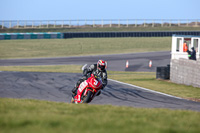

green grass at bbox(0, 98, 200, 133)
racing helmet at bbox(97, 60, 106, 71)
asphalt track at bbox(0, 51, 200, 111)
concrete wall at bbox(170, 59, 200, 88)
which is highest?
racing helmet at bbox(97, 60, 106, 71)

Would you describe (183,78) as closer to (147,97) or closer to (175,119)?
(147,97)

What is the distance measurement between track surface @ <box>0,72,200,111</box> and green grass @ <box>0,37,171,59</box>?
931 inches

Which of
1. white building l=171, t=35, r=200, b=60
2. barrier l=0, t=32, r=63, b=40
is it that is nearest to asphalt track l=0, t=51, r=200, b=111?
white building l=171, t=35, r=200, b=60

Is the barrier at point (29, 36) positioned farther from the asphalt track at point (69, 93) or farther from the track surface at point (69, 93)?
the track surface at point (69, 93)

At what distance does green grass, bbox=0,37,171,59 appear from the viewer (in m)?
44.4

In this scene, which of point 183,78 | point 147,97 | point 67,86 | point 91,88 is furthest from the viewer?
point 183,78

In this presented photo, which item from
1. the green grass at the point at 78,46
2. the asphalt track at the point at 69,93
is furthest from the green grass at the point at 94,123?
the green grass at the point at 78,46

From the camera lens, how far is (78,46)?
49.3m

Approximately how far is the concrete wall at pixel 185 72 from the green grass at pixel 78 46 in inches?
991

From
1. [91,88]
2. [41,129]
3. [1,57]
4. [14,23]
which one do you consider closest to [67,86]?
[91,88]

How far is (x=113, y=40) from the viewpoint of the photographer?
2158 inches

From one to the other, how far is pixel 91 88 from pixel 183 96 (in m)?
5.91

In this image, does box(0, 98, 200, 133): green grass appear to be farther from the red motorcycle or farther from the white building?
the white building

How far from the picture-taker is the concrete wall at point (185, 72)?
1774 centimetres
